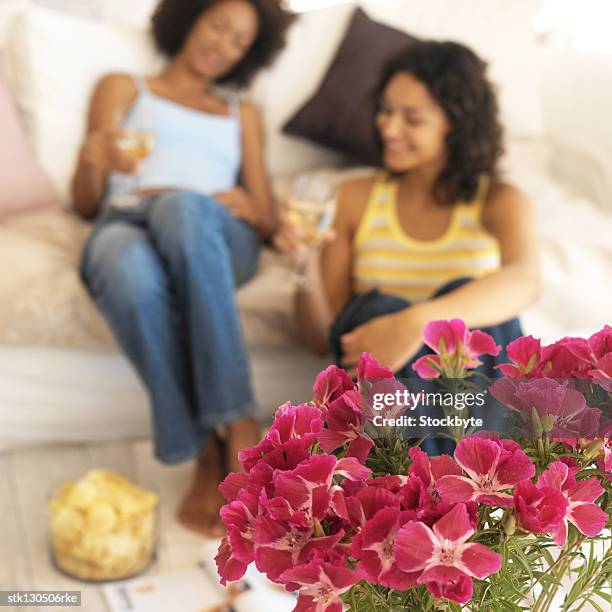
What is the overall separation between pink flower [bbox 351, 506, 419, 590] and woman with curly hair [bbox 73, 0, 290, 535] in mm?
1185

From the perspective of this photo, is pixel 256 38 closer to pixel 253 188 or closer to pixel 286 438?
pixel 253 188

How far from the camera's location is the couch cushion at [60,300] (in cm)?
166

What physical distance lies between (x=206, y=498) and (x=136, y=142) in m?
0.73

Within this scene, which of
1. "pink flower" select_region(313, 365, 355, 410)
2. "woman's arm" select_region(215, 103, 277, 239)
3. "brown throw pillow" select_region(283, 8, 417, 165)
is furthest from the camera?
"brown throw pillow" select_region(283, 8, 417, 165)

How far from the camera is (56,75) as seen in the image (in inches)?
82.6

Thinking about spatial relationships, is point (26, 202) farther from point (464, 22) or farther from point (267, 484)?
point (267, 484)

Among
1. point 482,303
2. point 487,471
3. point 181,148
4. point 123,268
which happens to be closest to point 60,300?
point 123,268

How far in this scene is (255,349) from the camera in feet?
6.12

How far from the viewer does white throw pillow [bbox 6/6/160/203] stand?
82.1 inches

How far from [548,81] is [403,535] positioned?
94.6 inches

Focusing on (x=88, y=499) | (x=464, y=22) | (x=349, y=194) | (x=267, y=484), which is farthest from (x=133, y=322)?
(x=464, y=22)

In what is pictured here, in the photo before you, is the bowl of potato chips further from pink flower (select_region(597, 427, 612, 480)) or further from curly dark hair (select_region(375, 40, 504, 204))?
pink flower (select_region(597, 427, 612, 480))

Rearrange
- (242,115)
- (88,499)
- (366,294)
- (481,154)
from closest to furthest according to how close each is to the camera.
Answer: (88,499)
(366,294)
(481,154)
(242,115)

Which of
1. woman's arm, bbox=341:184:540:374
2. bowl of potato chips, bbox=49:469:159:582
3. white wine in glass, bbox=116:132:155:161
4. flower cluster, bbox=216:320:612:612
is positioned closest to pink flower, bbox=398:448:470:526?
flower cluster, bbox=216:320:612:612
